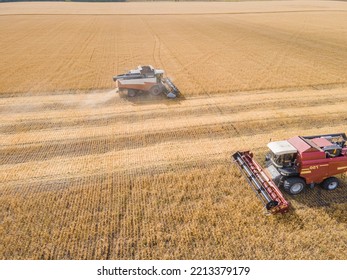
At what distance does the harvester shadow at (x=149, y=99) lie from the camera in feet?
63.9

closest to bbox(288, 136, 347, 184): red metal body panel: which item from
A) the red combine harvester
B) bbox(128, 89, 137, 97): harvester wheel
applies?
the red combine harvester

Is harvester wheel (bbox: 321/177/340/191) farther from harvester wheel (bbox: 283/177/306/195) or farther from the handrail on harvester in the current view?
the handrail on harvester

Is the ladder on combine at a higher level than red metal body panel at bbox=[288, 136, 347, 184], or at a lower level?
lower

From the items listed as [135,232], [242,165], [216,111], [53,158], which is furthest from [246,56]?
[135,232]

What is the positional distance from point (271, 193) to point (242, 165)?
1999mm

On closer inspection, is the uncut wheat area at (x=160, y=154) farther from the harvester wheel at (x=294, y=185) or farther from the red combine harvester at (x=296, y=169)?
the red combine harvester at (x=296, y=169)

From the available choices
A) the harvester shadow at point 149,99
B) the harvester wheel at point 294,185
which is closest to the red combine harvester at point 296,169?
the harvester wheel at point 294,185

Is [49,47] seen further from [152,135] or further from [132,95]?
[152,135]

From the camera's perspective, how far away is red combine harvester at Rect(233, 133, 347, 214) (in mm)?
10602

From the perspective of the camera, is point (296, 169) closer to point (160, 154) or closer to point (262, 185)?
point (262, 185)

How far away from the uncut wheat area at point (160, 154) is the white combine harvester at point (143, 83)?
0.70 m

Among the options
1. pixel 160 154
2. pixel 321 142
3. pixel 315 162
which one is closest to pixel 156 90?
pixel 160 154

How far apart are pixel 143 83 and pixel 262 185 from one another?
11498 millimetres

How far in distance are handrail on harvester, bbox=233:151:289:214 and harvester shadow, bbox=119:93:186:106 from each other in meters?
7.92
